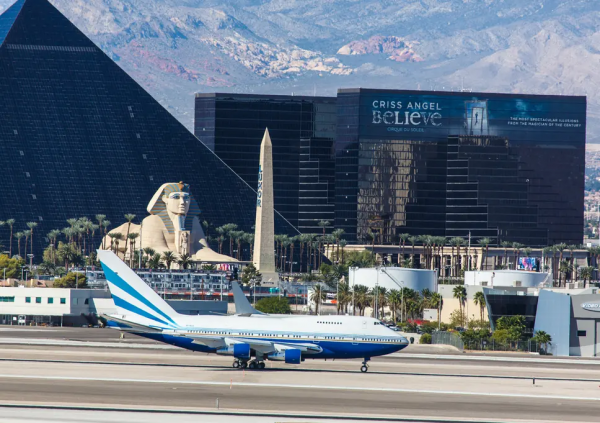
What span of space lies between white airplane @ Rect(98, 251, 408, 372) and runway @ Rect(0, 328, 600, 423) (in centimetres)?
157

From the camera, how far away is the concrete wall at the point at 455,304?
6073 inches

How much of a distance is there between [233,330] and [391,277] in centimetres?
9218

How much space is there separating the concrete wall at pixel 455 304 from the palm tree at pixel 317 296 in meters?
16.4

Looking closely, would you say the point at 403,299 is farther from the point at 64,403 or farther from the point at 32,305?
the point at 64,403

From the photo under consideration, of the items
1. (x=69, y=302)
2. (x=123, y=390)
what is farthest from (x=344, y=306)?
(x=123, y=390)

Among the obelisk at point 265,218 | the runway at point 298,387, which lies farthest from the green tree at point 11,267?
the runway at point 298,387

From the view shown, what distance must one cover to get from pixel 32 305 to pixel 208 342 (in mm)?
76618

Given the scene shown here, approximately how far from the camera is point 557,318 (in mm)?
120312

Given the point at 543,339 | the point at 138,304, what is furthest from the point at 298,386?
the point at 543,339

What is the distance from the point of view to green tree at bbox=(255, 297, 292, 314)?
520 feet

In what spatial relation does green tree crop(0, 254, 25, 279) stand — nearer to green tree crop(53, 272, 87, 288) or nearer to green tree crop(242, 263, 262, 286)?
green tree crop(53, 272, 87, 288)

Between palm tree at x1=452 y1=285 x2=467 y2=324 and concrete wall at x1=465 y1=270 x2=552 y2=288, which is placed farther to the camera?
concrete wall at x1=465 y1=270 x2=552 y2=288

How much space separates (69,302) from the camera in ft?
490

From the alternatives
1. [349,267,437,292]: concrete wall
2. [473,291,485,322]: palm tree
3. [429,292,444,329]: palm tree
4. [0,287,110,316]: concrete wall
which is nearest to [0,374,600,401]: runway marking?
[0,287,110,316]: concrete wall
